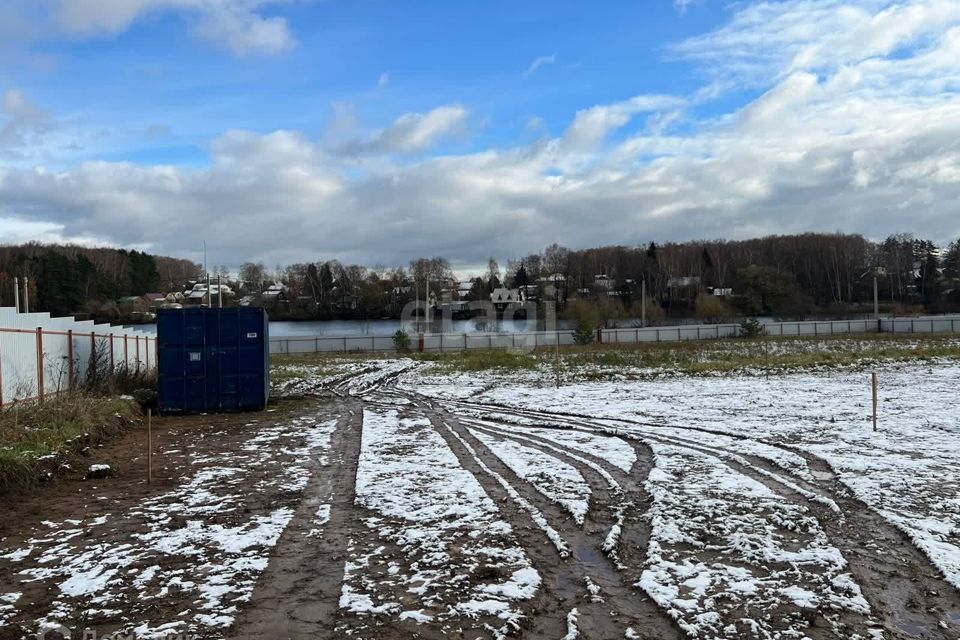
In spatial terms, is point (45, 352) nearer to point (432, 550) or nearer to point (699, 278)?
point (432, 550)

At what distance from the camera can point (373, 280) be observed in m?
91.9

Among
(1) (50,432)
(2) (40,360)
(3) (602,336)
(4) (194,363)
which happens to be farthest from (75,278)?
(1) (50,432)

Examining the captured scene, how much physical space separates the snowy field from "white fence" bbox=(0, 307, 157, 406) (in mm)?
4515

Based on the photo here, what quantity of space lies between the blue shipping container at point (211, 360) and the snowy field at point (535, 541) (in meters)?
4.56

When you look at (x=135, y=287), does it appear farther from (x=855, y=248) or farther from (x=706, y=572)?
(x=855, y=248)

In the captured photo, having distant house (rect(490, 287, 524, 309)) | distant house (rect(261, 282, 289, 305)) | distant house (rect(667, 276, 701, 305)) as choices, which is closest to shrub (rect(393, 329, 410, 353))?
distant house (rect(490, 287, 524, 309))

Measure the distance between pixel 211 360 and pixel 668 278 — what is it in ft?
278

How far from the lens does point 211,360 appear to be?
49.4 feet

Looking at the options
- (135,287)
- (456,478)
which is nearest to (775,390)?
(456,478)

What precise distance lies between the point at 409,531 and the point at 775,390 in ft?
45.9

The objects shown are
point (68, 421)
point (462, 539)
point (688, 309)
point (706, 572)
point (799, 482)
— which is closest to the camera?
point (706, 572)

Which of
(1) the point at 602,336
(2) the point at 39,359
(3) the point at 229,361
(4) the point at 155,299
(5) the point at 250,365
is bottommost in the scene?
(1) the point at 602,336

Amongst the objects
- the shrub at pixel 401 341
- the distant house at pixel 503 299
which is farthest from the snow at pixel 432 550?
the distant house at pixel 503 299

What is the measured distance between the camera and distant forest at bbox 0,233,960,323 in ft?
249
